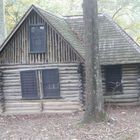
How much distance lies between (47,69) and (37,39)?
161cm

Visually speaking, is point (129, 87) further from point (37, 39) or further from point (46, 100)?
point (37, 39)

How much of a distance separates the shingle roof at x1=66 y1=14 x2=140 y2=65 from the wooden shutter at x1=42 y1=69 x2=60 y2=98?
104 inches

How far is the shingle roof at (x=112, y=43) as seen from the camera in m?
19.7

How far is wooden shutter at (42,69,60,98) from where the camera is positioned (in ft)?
62.5

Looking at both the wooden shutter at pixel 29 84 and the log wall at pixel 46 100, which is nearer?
the log wall at pixel 46 100

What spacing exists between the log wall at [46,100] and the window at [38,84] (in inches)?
8.1

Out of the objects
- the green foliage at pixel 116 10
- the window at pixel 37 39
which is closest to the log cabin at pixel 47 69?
the window at pixel 37 39

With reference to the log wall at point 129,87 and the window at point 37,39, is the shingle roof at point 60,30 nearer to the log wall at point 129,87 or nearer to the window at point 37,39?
the window at point 37,39

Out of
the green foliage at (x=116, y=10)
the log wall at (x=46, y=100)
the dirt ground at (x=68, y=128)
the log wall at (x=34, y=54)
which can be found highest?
the green foliage at (x=116, y=10)

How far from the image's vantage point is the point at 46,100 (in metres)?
→ 19.2

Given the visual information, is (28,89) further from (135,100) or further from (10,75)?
(135,100)

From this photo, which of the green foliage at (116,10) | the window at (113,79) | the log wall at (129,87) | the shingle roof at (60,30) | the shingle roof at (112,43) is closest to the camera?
the shingle roof at (60,30)

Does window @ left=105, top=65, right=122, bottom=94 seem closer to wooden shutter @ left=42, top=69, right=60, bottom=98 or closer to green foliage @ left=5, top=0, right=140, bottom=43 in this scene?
wooden shutter @ left=42, top=69, right=60, bottom=98

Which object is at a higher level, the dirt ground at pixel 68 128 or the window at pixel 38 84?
the window at pixel 38 84
